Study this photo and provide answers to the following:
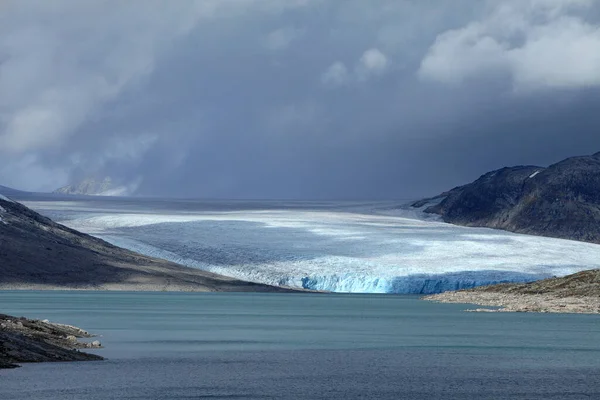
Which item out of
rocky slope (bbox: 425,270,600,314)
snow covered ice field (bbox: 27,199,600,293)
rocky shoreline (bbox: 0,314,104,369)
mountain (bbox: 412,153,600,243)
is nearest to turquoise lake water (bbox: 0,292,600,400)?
rocky shoreline (bbox: 0,314,104,369)

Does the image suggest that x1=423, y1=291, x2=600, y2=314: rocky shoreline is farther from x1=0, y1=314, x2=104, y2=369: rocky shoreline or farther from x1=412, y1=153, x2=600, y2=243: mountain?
x1=412, y1=153, x2=600, y2=243: mountain

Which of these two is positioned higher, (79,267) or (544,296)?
(79,267)

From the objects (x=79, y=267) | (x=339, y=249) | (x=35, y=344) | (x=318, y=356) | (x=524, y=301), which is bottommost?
(x=524, y=301)

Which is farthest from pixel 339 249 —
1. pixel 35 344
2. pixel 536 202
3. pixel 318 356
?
pixel 536 202


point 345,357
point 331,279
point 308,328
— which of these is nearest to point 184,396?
point 345,357

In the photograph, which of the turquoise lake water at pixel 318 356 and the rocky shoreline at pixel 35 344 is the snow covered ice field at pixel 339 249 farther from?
the rocky shoreline at pixel 35 344

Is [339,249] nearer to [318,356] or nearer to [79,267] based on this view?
[79,267]
